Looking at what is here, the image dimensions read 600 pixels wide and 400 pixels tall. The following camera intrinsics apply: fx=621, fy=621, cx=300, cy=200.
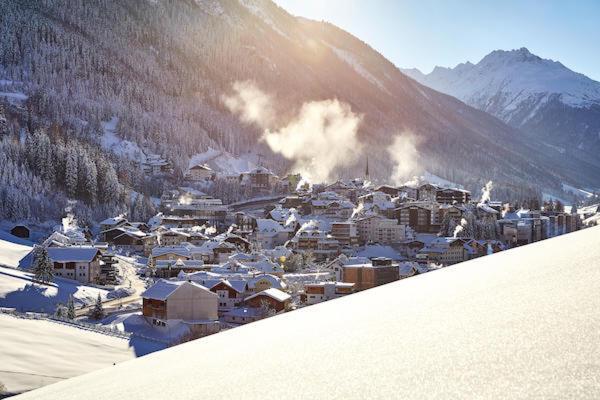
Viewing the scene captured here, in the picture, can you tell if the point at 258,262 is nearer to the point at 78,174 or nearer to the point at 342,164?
the point at 78,174

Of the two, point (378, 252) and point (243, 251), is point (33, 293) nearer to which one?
point (243, 251)

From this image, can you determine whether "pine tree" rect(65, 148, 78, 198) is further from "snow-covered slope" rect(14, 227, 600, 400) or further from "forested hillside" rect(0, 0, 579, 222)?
"snow-covered slope" rect(14, 227, 600, 400)

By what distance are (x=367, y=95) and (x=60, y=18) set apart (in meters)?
84.7

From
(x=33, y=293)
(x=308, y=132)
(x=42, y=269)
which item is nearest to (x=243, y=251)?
(x=42, y=269)

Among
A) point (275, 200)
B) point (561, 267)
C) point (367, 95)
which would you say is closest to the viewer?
point (561, 267)

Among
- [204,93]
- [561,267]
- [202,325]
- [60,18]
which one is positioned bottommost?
[202,325]

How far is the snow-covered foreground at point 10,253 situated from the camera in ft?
111

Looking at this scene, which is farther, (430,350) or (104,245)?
(104,245)

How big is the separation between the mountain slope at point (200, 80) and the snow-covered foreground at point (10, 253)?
49209 millimetres

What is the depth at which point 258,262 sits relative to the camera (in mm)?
44094

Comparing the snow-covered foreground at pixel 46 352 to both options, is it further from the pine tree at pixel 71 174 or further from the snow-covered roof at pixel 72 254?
the pine tree at pixel 71 174

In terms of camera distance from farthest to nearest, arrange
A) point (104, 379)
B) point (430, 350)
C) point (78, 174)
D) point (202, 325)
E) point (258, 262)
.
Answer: point (78, 174), point (258, 262), point (202, 325), point (104, 379), point (430, 350)

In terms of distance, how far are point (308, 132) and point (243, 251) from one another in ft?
278

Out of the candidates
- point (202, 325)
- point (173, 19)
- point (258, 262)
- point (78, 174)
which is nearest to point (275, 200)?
point (78, 174)
